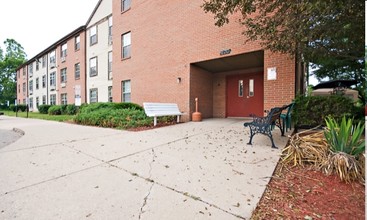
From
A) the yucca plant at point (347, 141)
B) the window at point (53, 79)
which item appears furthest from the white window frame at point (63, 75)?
the yucca plant at point (347, 141)

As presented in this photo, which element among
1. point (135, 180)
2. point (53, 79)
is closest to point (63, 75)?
point (53, 79)

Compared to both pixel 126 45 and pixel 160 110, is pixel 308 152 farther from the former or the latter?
pixel 126 45

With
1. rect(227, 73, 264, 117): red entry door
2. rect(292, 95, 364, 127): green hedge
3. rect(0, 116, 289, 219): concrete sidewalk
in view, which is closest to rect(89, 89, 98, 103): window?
rect(227, 73, 264, 117): red entry door

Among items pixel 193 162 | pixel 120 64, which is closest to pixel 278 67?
pixel 193 162

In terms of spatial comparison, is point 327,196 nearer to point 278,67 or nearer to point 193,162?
point 193,162

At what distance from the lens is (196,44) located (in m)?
9.23

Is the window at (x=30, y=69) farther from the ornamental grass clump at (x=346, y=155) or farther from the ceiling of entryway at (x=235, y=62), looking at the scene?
the ornamental grass clump at (x=346, y=155)

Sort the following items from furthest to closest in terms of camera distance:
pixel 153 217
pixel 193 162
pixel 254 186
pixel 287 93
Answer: pixel 287 93, pixel 193 162, pixel 254 186, pixel 153 217

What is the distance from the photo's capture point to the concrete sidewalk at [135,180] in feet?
6.33

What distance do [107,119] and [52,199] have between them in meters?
6.36

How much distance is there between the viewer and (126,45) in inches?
517

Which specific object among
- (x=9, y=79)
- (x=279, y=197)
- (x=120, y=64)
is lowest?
(x=279, y=197)

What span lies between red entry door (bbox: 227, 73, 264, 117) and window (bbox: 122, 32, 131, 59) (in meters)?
7.19

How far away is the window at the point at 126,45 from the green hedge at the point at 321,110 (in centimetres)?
1094
